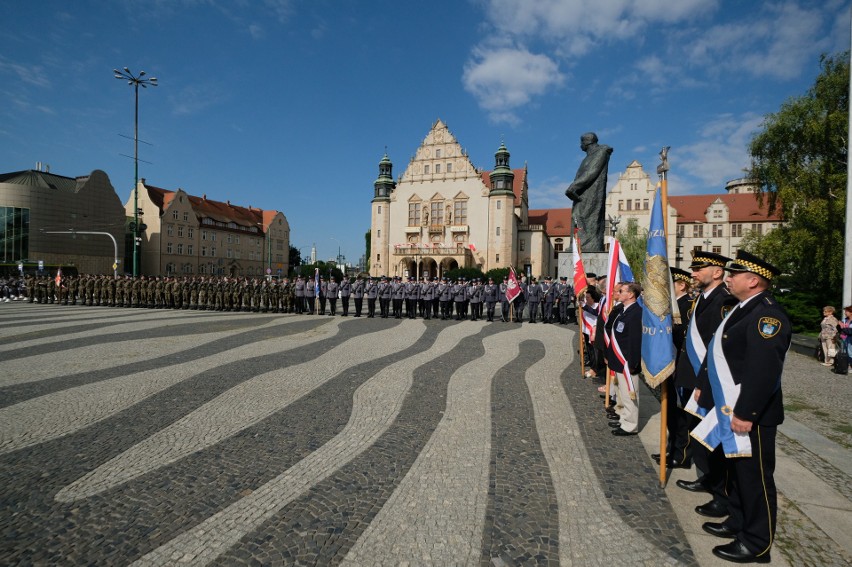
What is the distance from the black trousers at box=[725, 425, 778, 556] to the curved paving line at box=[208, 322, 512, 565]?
97.8 inches

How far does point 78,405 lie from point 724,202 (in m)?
81.0

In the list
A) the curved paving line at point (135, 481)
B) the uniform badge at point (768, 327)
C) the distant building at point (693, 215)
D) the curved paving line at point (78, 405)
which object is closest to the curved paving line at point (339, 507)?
the curved paving line at point (135, 481)

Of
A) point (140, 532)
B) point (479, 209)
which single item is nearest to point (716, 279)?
point (140, 532)

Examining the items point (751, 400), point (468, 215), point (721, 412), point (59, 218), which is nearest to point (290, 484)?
point (721, 412)

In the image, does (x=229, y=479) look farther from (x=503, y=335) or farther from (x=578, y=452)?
(x=503, y=335)

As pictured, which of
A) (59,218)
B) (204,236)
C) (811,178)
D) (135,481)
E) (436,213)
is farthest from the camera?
(204,236)

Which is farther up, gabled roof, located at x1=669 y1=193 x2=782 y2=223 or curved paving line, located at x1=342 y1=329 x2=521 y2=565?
gabled roof, located at x1=669 y1=193 x2=782 y2=223

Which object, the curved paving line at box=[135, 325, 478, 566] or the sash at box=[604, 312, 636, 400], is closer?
the curved paving line at box=[135, 325, 478, 566]

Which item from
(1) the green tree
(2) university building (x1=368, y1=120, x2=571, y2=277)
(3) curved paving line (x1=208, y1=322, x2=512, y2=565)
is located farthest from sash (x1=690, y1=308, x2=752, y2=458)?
(2) university building (x1=368, y1=120, x2=571, y2=277)

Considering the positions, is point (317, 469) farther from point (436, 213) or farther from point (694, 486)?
point (436, 213)

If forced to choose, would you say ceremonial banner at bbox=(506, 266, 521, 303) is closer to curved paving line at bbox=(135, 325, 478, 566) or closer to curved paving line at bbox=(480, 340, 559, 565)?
curved paving line at bbox=(135, 325, 478, 566)

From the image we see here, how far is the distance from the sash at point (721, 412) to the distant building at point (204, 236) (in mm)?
56000

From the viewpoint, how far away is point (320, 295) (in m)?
20.6

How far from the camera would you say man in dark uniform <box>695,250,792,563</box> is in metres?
2.76
